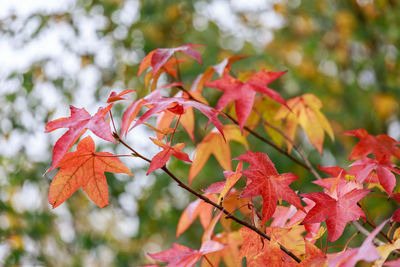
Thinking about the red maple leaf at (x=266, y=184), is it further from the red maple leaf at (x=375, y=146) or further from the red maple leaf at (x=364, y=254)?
the red maple leaf at (x=375, y=146)

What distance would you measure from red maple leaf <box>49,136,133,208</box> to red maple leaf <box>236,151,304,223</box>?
183 millimetres

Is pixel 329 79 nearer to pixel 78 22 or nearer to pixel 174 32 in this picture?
pixel 174 32

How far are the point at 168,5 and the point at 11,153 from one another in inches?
49.9

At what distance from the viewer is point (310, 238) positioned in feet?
2.14

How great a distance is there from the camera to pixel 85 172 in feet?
2.05

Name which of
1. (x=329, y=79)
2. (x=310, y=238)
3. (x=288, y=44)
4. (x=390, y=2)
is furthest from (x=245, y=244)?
(x=288, y=44)

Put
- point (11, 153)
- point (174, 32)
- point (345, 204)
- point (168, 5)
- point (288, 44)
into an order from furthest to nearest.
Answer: point (288, 44) < point (174, 32) < point (11, 153) < point (168, 5) < point (345, 204)

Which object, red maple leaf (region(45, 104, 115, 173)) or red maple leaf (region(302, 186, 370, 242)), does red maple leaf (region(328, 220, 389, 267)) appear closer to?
red maple leaf (region(302, 186, 370, 242))

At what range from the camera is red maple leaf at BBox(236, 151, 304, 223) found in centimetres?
56

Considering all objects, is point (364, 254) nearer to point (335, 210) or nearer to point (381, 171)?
point (335, 210)

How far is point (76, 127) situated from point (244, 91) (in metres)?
0.37

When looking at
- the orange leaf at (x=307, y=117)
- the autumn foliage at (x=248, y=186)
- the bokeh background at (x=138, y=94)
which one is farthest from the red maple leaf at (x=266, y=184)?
the bokeh background at (x=138, y=94)

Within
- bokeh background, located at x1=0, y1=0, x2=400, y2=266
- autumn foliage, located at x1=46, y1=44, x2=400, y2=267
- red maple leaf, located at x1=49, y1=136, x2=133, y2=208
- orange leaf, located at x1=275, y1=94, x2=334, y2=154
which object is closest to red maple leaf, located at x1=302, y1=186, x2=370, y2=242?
autumn foliage, located at x1=46, y1=44, x2=400, y2=267

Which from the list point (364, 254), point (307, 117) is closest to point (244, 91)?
point (307, 117)
